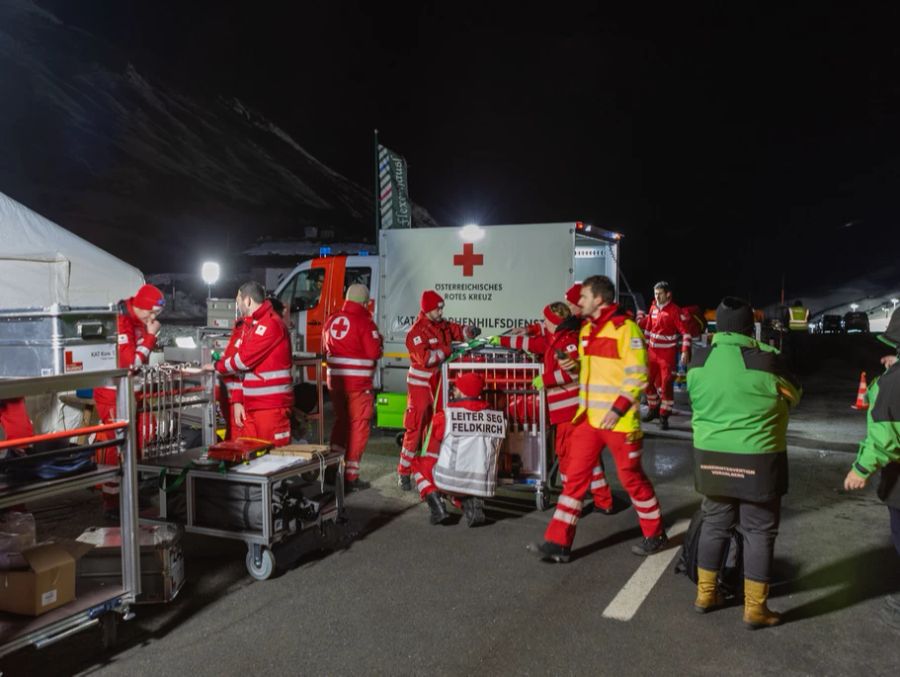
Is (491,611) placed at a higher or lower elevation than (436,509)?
lower

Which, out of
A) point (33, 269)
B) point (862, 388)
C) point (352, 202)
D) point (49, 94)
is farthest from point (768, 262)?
point (33, 269)

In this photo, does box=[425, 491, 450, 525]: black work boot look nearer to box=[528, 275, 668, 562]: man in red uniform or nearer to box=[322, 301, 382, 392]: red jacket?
box=[528, 275, 668, 562]: man in red uniform

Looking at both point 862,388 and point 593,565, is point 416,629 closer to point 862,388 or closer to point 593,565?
point 593,565

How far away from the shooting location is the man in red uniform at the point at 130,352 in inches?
213

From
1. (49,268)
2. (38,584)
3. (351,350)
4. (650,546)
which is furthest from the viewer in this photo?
(49,268)

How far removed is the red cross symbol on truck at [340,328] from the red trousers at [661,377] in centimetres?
492

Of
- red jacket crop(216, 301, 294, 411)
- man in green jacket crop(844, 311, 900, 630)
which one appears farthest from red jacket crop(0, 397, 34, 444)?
man in green jacket crop(844, 311, 900, 630)

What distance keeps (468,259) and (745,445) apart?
5751 millimetres

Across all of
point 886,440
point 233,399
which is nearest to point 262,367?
point 233,399

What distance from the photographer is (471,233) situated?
8.93 m

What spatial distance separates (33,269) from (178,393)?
3843mm

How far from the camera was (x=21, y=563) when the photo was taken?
328 cm

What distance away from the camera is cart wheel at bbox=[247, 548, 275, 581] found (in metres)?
4.33

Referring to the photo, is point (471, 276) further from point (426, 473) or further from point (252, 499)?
point (252, 499)
